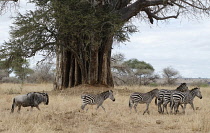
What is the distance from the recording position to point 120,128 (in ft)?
27.0

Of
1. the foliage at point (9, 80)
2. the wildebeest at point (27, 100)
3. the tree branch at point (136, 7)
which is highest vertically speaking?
the tree branch at point (136, 7)

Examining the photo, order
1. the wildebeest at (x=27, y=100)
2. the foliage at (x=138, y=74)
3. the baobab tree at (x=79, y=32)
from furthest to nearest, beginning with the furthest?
the foliage at (x=138, y=74) → the baobab tree at (x=79, y=32) → the wildebeest at (x=27, y=100)

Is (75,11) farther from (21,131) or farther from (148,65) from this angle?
(148,65)

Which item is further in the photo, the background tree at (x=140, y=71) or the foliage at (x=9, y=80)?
the foliage at (x=9, y=80)

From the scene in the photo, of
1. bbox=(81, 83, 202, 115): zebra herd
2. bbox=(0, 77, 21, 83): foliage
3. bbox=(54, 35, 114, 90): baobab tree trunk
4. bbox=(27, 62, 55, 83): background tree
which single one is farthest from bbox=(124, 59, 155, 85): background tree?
bbox=(81, 83, 202, 115): zebra herd

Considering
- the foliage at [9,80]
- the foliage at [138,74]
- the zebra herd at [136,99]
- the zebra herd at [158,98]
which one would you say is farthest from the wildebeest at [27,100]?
the foliage at [9,80]

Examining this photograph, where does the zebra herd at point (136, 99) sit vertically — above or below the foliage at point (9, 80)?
below

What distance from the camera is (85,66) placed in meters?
18.5

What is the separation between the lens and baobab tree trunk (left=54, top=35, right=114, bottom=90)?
18328 mm


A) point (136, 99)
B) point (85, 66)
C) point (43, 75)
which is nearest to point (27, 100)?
point (136, 99)

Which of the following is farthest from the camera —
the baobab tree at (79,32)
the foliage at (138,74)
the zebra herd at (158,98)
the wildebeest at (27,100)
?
the foliage at (138,74)

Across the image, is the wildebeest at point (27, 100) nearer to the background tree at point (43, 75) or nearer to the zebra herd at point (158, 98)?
the zebra herd at point (158, 98)

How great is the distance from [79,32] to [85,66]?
2.71 meters

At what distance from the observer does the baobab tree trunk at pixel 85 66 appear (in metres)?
18.3
